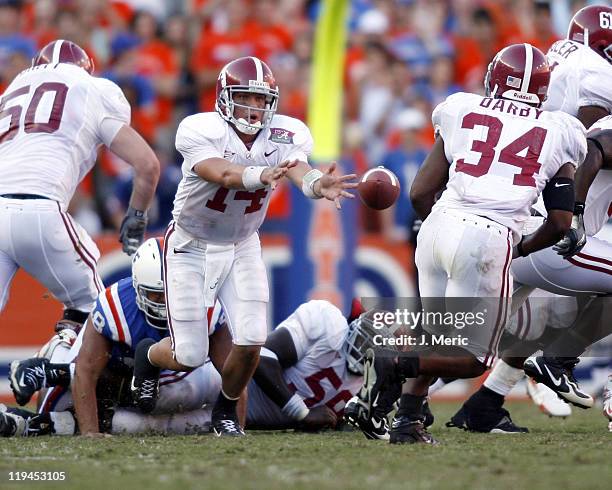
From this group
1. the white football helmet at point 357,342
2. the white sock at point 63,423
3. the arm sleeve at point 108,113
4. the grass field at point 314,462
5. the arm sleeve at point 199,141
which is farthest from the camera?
the arm sleeve at point 108,113

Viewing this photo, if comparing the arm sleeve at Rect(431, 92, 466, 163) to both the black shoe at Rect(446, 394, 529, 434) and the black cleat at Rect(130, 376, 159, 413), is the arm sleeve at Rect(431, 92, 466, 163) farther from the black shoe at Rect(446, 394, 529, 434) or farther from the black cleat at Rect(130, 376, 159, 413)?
the black cleat at Rect(130, 376, 159, 413)

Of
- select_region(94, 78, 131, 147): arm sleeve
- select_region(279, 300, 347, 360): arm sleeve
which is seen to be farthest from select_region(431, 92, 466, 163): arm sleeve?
select_region(94, 78, 131, 147): arm sleeve

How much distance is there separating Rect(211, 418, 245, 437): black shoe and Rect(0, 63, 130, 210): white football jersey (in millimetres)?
1459

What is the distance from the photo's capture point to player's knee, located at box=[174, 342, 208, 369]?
577 centimetres

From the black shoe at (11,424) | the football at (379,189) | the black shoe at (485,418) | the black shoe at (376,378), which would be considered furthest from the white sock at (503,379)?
the black shoe at (11,424)

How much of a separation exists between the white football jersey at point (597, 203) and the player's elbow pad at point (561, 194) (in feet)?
2.69

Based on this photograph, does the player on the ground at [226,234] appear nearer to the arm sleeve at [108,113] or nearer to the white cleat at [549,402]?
the arm sleeve at [108,113]

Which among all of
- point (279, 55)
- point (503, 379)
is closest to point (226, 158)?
point (503, 379)

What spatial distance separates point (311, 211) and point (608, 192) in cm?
307

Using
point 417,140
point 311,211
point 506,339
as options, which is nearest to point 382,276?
point 311,211

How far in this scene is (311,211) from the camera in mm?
9039

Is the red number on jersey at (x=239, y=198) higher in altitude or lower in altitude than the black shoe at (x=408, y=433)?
higher

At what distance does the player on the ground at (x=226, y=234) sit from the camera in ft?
18.9

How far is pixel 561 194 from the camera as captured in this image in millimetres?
5434
